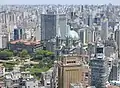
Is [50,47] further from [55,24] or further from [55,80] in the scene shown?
[55,80]

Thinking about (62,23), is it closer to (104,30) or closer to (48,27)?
(48,27)

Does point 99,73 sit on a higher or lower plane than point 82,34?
lower

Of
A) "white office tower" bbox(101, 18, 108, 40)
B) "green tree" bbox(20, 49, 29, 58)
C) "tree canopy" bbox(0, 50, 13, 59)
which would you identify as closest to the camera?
"tree canopy" bbox(0, 50, 13, 59)

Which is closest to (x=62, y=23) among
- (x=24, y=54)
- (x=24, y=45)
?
(x=24, y=45)

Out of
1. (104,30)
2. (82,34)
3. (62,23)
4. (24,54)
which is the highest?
(62,23)

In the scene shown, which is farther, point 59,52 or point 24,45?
point 24,45

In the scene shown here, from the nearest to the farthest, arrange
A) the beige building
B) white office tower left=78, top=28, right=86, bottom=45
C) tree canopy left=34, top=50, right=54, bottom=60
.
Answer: the beige building → tree canopy left=34, top=50, right=54, bottom=60 → white office tower left=78, top=28, right=86, bottom=45

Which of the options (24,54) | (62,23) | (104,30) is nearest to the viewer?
(24,54)

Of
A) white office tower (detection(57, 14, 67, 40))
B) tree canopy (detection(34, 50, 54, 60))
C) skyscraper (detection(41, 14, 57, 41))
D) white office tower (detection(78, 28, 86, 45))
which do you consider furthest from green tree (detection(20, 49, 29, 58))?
white office tower (detection(78, 28, 86, 45))

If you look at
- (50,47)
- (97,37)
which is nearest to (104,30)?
(97,37)

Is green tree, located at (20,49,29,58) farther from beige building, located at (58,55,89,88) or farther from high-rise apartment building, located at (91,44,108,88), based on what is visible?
high-rise apartment building, located at (91,44,108,88)

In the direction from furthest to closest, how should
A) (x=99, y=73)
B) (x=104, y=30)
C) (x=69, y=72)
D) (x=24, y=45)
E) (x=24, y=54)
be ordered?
(x=104, y=30) → (x=24, y=45) → (x=24, y=54) → (x=69, y=72) → (x=99, y=73)
